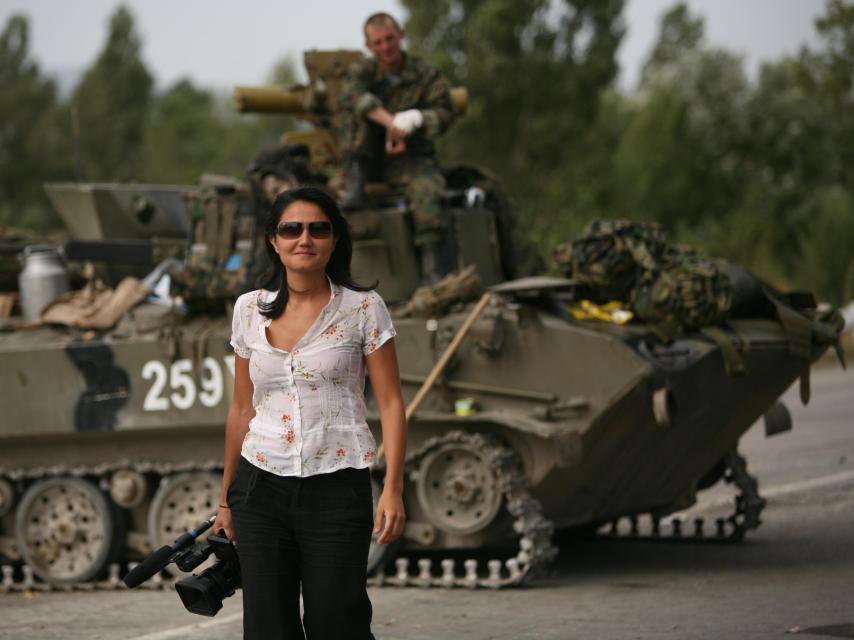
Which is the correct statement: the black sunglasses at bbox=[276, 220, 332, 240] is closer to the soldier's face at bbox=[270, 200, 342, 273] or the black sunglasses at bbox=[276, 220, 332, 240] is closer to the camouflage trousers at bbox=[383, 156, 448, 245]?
the soldier's face at bbox=[270, 200, 342, 273]

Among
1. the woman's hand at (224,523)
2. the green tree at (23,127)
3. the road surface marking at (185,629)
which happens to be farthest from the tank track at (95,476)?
the green tree at (23,127)

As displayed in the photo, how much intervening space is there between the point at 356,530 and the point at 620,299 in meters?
4.66

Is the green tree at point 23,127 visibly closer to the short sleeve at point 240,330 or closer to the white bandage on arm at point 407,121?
the white bandage on arm at point 407,121

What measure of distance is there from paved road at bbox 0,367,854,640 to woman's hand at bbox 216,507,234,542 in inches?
97.7

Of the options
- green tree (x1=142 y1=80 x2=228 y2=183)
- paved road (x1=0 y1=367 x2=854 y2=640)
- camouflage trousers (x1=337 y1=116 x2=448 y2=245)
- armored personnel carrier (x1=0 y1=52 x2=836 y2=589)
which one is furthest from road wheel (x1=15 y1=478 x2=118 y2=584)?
green tree (x1=142 y1=80 x2=228 y2=183)

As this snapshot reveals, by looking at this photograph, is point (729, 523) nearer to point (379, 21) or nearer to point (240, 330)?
point (379, 21)

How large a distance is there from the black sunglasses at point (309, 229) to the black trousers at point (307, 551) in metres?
0.78

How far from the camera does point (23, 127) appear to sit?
197 ft

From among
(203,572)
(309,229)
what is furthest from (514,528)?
(309,229)

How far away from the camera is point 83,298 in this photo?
10789 mm

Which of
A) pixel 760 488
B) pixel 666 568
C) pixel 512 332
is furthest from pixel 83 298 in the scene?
pixel 760 488

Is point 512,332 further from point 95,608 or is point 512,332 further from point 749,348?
point 95,608

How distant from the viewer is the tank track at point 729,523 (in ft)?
A: 33.9

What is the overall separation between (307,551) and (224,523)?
18.3 inches
